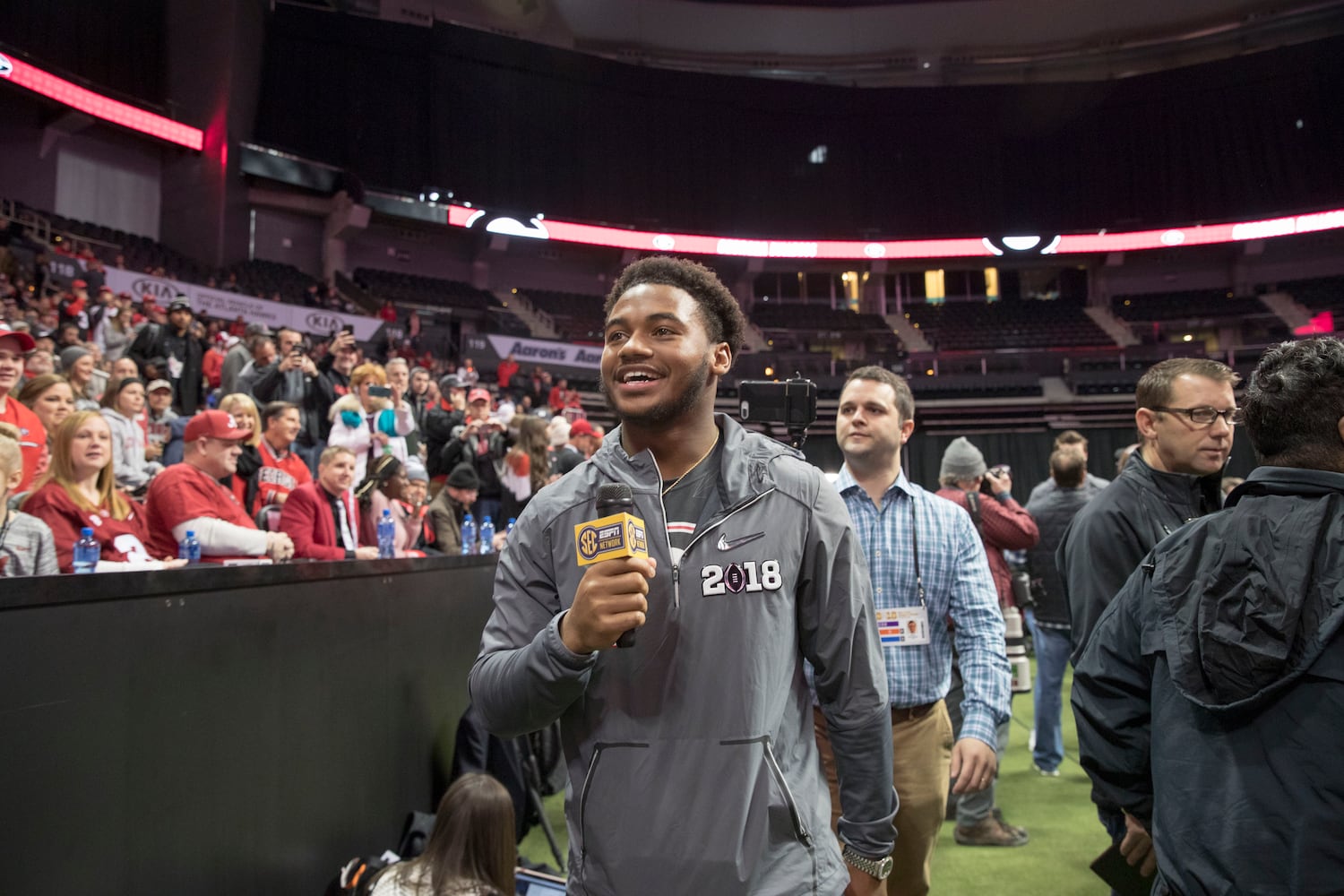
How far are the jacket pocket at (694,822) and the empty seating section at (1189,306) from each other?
26.2m

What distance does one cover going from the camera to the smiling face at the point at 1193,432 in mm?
2520

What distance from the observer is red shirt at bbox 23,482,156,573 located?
11.1 ft

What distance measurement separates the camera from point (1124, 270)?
1041 inches

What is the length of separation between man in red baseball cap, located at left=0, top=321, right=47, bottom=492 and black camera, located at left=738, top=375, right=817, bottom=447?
3879mm

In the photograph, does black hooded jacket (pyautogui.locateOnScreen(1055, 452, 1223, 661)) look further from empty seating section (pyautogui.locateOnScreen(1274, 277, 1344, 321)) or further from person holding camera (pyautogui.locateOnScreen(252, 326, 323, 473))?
empty seating section (pyautogui.locateOnScreen(1274, 277, 1344, 321))

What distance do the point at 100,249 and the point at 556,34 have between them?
1436 centimetres

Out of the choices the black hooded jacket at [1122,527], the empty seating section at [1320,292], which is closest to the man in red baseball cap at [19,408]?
the black hooded jacket at [1122,527]

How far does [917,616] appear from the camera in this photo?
2615 millimetres

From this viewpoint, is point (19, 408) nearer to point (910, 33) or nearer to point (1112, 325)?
point (1112, 325)

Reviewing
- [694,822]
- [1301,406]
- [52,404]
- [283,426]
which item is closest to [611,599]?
[694,822]

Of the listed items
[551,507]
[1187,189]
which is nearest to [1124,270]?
[1187,189]

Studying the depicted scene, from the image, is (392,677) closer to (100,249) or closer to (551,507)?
(551,507)

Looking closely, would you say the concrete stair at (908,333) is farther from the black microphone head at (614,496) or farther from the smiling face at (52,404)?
the black microphone head at (614,496)

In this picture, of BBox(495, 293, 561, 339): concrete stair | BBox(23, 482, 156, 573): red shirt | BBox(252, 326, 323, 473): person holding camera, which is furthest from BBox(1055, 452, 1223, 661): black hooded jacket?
BBox(495, 293, 561, 339): concrete stair
